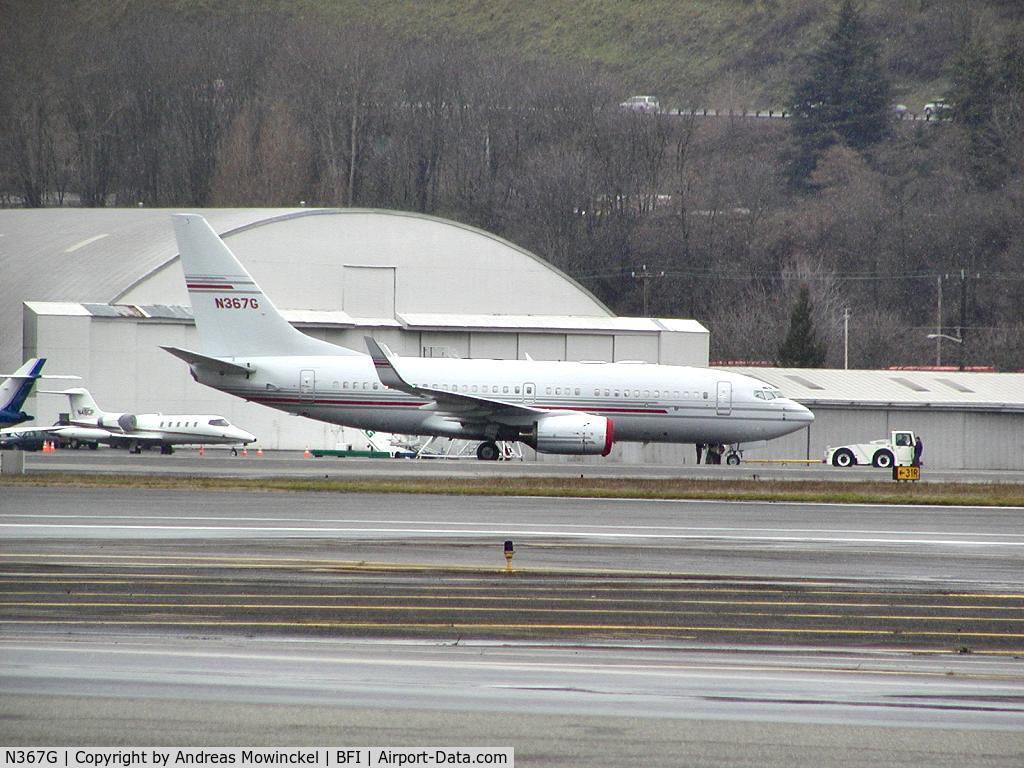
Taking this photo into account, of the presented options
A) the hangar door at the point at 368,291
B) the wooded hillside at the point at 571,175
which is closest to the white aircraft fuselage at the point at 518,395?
the hangar door at the point at 368,291

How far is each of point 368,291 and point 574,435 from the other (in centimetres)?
2067

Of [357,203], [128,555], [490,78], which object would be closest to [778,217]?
[490,78]

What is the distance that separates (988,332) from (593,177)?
30455mm

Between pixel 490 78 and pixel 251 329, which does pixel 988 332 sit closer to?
pixel 490 78

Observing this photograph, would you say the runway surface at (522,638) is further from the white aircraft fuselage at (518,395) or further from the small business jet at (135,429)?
the small business jet at (135,429)

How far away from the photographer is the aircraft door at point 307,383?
1658 inches

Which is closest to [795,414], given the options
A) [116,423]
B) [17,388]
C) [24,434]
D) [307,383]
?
[307,383]

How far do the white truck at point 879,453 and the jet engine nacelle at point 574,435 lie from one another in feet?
45.5

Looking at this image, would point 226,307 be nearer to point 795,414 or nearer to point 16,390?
point 16,390

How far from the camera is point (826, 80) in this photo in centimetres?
14525

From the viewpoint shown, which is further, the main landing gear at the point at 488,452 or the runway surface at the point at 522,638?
the main landing gear at the point at 488,452

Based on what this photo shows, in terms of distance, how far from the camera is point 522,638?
14.7 m

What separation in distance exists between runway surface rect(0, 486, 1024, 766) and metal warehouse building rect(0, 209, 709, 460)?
91.8ft

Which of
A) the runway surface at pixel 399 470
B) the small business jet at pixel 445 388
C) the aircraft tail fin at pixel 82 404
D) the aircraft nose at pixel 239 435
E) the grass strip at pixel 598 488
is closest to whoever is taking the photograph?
the grass strip at pixel 598 488
